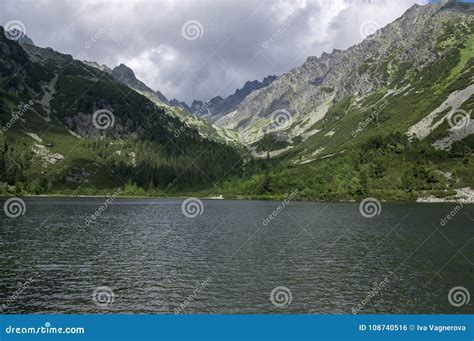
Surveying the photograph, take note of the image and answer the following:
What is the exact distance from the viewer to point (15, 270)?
165ft

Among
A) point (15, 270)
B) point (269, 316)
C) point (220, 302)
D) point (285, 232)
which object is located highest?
point (285, 232)

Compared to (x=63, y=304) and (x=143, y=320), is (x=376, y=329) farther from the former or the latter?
(x=63, y=304)

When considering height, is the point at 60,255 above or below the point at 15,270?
above

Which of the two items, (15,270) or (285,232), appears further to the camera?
(285,232)

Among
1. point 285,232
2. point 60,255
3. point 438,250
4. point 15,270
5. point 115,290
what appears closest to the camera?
point 115,290

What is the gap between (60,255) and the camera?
61250 mm

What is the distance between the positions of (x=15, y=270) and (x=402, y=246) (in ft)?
195

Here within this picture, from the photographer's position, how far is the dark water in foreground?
39.2m

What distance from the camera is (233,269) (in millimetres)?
53281

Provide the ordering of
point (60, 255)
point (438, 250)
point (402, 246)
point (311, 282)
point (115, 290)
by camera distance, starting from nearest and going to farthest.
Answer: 1. point (115, 290)
2. point (311, 282)
3. point (60, 255)
4. point (438, 250)
5. point (402, 246)

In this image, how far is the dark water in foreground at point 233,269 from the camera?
1545 inches

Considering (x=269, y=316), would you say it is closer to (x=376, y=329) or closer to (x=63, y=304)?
(x=376, y=329)

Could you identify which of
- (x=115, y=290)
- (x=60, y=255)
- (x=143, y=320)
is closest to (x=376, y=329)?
(x=143, y=320)

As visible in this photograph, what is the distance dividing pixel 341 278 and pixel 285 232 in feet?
132
